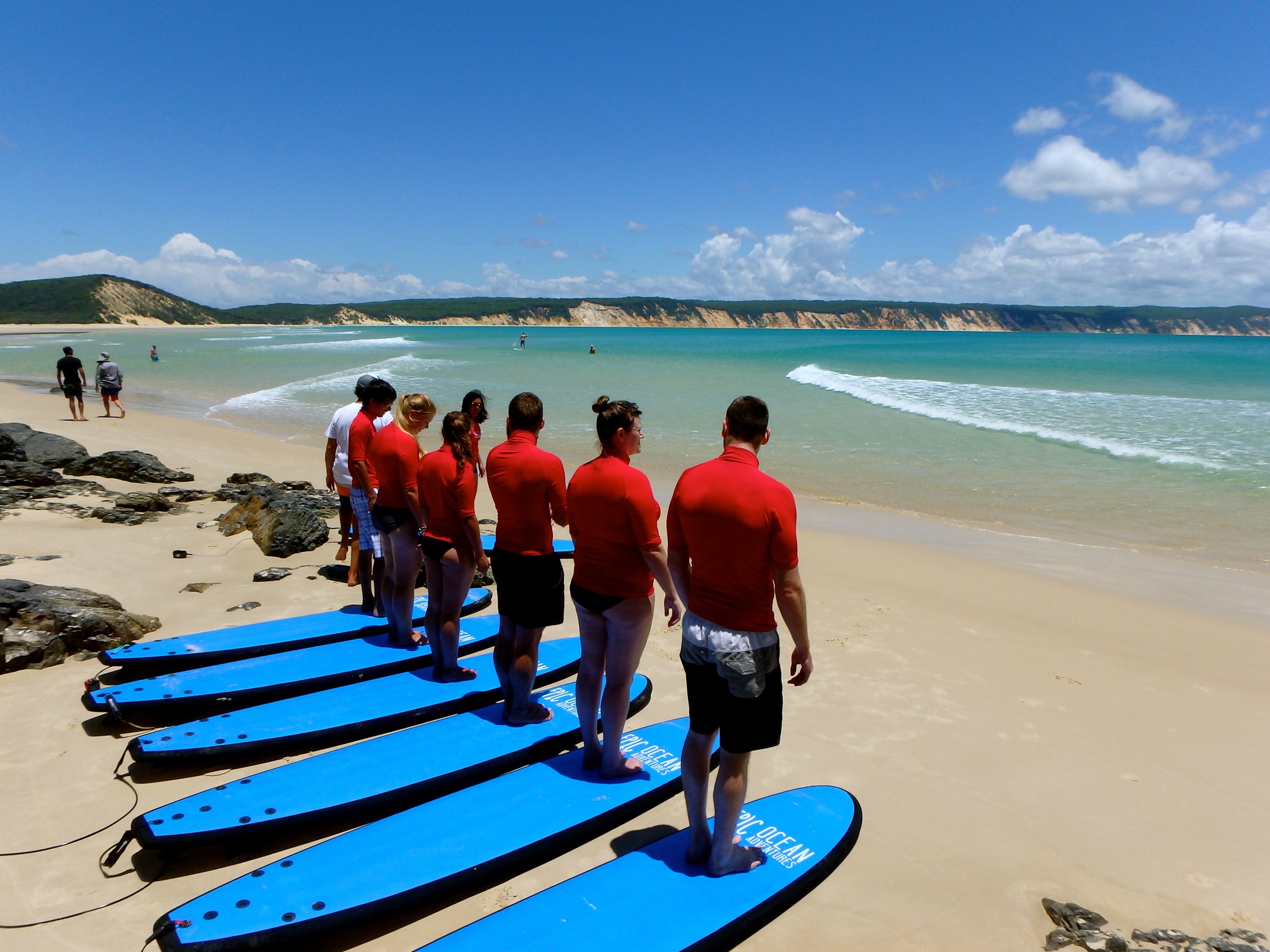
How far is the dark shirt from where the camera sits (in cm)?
1703

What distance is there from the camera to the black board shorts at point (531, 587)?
427cm

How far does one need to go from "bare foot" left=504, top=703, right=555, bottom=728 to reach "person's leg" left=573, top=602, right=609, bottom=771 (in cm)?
46

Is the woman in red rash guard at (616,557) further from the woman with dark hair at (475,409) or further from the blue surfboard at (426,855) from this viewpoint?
the woman with dark hair at (475,409)

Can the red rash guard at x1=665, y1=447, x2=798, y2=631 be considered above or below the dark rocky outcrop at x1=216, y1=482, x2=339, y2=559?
above

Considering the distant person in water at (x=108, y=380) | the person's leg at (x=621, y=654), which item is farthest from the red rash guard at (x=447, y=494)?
the distant person in water at (x=108, y=380)

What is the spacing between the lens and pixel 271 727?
4445mm

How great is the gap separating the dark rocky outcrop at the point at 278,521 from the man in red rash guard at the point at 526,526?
4.72 m

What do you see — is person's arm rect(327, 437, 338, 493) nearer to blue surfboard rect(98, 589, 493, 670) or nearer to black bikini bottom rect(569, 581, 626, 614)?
blue surfboard rect(98, 589, 493, 670)

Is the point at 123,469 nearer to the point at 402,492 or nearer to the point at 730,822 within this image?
the point at 402,492

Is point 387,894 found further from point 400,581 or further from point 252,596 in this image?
point 252,596

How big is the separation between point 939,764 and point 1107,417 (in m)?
22.6

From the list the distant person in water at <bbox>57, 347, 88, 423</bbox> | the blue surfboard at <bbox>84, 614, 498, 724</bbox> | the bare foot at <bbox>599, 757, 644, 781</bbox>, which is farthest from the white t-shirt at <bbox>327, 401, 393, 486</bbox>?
the distant person in water at <bbox>57, 347, 88, 423</bbox>

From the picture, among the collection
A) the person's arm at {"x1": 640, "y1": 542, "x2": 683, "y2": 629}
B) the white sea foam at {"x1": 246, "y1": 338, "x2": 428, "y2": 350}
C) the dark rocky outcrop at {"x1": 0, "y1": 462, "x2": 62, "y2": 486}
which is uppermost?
the white sea foam at {"x1": 246, "y1": 338, "x2": 428, "y2": 350}

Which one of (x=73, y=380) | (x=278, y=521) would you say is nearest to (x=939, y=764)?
(x=278, y=521)
